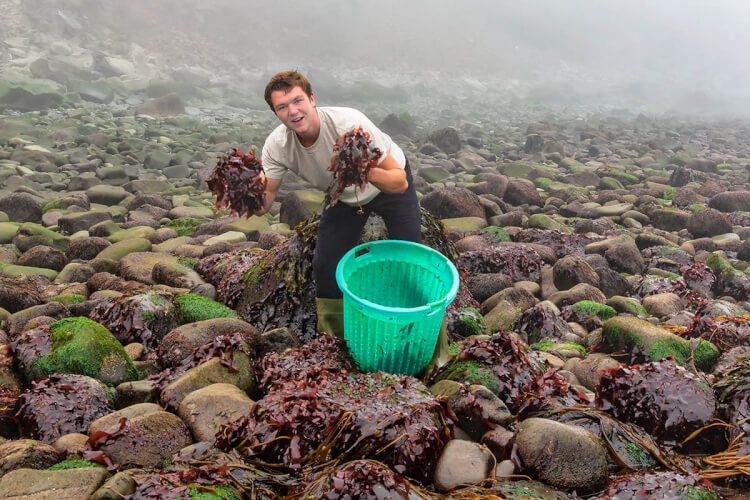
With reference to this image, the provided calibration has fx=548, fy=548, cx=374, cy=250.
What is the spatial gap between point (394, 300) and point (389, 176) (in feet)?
3.53

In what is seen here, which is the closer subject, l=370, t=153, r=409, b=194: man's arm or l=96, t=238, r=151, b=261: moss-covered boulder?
l=370, t=153, r=409, b=194: man's arm

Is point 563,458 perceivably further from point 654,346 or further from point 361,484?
point 654,346

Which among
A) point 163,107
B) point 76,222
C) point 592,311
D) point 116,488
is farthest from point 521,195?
point 163,107

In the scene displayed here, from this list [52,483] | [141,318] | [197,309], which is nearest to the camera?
[52,483]

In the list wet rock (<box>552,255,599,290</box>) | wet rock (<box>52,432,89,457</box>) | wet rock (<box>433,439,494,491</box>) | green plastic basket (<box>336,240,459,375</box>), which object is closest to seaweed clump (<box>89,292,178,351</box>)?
wet rock (<box>52,432,89,457</box>)

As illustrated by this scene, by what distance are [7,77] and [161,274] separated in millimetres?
21188

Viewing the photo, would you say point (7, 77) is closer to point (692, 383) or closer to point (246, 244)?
point (246, 244)

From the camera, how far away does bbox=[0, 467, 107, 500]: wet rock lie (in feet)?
7.32

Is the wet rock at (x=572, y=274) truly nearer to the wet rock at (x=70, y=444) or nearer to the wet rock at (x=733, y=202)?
the wet rock at (x=70, y=444)

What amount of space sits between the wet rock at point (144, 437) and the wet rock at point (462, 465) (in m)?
1.33

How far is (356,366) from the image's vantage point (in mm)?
3816

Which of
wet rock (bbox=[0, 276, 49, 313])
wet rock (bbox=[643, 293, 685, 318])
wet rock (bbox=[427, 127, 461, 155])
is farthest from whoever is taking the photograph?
wet rock (bbox=[427, 127, 461, 155])

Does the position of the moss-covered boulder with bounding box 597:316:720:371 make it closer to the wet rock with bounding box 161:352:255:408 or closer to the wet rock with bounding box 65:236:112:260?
the wet rock with bounding box 161:352:255:408

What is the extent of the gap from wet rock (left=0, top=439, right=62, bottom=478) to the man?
1937 millimetres
